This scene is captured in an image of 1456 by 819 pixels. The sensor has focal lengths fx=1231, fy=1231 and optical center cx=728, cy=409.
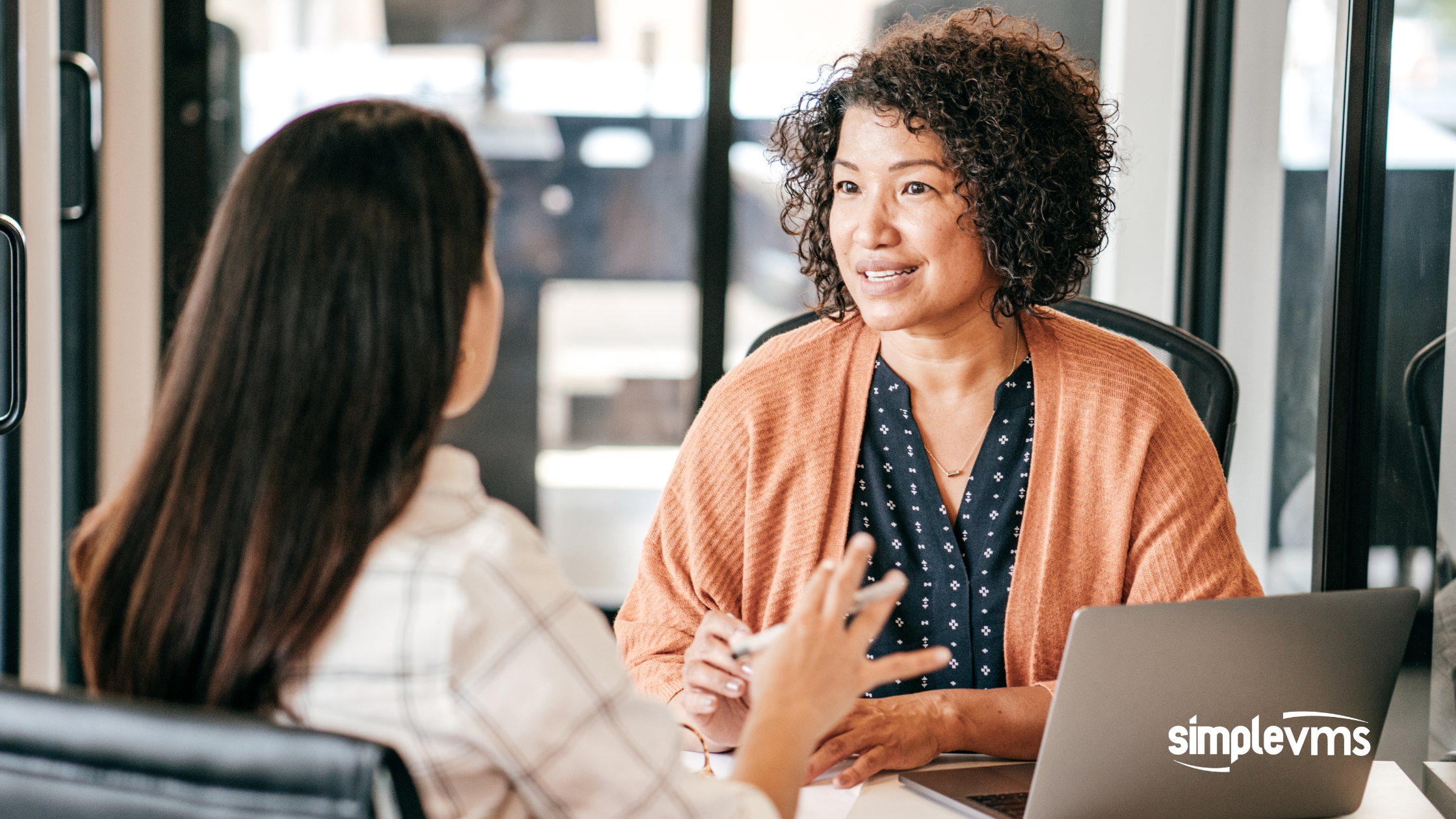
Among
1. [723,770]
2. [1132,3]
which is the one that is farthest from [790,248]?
[723,770]

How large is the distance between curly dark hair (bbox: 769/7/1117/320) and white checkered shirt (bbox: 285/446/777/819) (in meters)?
0.87

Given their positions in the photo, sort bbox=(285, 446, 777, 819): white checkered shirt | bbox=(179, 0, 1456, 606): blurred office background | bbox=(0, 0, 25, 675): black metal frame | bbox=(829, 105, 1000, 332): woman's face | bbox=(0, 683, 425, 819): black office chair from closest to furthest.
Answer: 1. bbox=(0, 683, 425, 819): black office chair
2. bbox=(285, 446, 777, 819): white checkered shirt
3. bbox=(829, 105, 1000, 332): woman's face
4. bbox=(0, 0, 25, 675): black metal frame
5. bbox=(179, 0, 1456, 606): blurred office background

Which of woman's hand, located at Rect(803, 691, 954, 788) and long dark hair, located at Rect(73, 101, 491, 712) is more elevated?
long dark hair, located at Rect(73, 101, 491, 712)

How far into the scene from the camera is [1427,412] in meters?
1.43

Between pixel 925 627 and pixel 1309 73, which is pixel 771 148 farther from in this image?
A: pixel 1309 73

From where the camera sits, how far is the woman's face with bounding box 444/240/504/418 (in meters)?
0.80

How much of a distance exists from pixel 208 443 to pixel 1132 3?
104 inches

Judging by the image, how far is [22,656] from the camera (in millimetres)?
→ 2377

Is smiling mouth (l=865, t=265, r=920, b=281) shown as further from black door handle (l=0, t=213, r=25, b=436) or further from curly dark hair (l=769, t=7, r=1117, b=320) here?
black door handle (l=0, t=213, r=25, b=436)

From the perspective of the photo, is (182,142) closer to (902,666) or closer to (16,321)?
(16,321)

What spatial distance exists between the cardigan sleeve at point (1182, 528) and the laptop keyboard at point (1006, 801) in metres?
0.34

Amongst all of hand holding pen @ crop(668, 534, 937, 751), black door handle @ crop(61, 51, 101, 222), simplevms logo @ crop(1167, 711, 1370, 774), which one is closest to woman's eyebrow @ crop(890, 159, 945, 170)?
hand holding pen @ crop(668, 534, 937, 751)

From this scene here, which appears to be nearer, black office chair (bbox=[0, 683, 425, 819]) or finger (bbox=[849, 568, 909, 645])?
black office chair (bbox=[0, 683, 425, 819])

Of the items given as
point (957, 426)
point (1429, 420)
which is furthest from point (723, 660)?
point (1429, 420)
